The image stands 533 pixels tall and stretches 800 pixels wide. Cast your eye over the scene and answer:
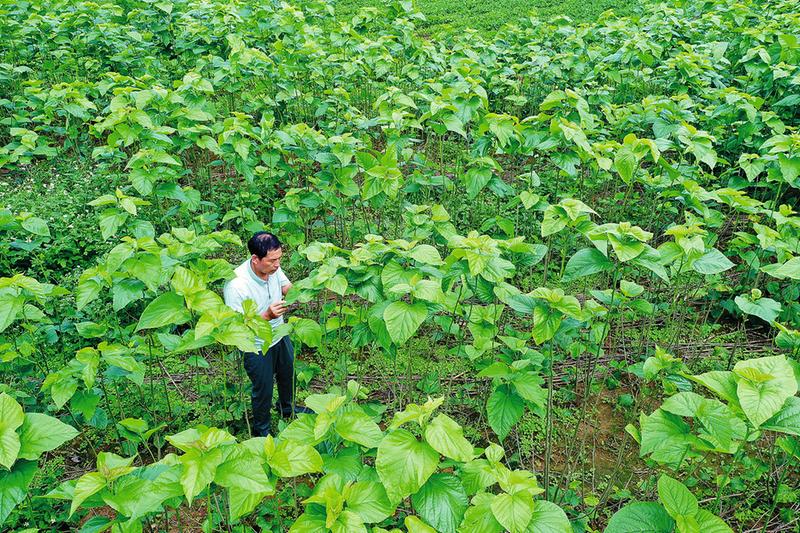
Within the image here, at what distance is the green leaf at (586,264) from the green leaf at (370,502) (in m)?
1.41

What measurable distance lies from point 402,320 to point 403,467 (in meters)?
0.86

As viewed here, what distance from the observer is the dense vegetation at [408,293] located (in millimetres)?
2299

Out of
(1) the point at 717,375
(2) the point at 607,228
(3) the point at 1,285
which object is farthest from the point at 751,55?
(3) the point at 1,285

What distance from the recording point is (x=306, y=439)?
248 centimetres

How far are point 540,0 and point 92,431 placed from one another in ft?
44.2

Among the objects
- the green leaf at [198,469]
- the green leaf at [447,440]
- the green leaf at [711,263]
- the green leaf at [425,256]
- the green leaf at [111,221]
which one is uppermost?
the green leaf at [711,263]

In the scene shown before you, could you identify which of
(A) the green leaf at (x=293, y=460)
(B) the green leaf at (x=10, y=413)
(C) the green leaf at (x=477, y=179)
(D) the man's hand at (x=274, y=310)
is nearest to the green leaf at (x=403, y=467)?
(A) the green leaf at (x=293, y=460)

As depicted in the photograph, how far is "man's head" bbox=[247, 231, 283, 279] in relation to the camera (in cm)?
395

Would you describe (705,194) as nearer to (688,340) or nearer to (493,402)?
(688,340)

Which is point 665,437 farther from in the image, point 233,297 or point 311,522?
point 233,297

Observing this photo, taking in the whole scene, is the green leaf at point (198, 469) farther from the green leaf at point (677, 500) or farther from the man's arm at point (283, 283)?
the man's arm at point (283, 283)

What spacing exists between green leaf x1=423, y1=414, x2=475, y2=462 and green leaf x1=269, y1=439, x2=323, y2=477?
1.50ft

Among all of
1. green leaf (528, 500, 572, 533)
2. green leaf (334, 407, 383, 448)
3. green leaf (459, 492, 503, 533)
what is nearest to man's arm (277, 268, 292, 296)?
green leaf (334, 407, 383, 448)

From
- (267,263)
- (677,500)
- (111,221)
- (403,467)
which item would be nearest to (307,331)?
(267,263)
